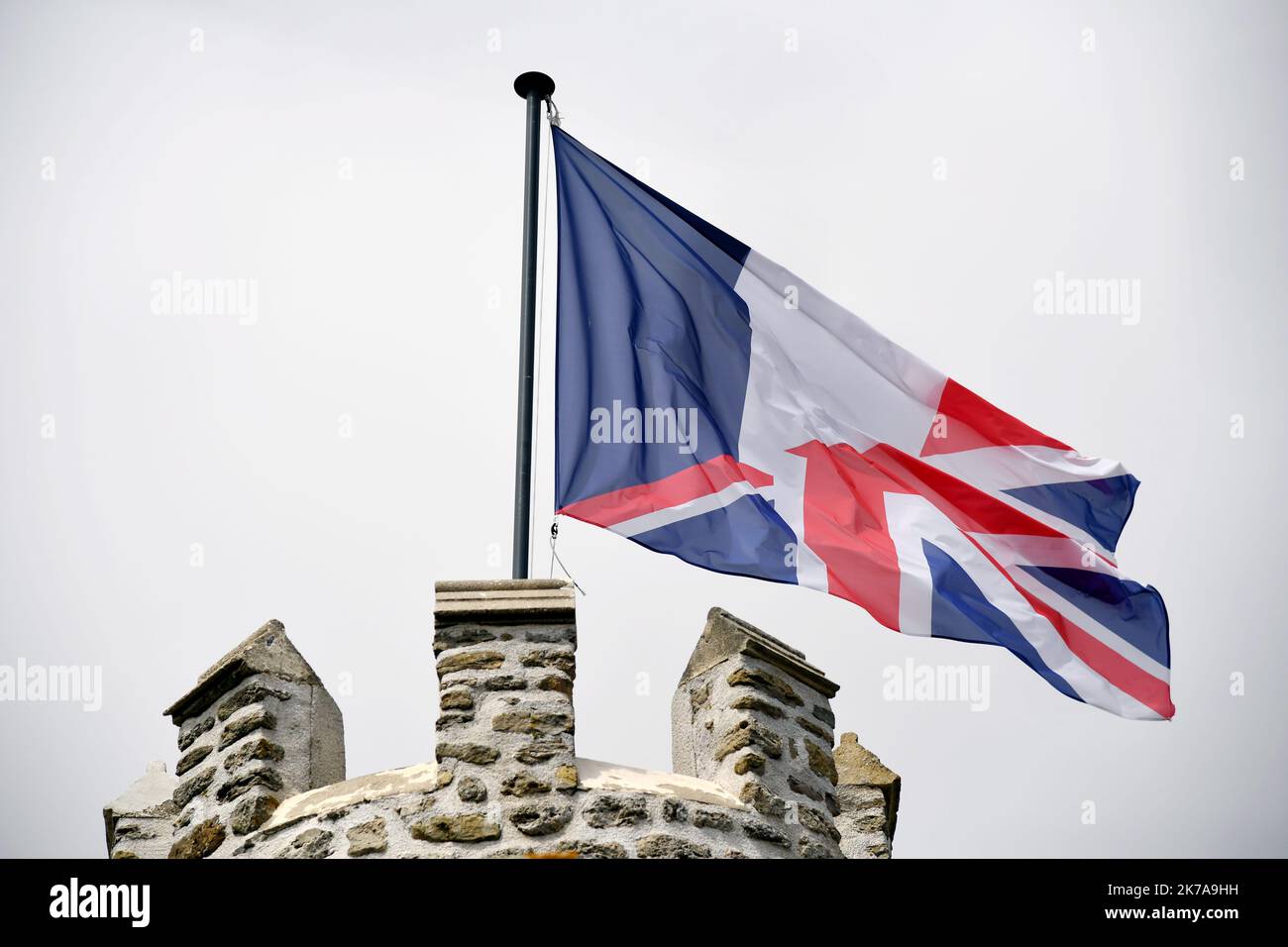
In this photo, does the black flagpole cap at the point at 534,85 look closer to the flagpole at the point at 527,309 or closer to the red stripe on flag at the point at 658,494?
the flagpole at the point at 527,309

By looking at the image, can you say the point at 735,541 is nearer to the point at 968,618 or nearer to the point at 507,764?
the point at 968,618

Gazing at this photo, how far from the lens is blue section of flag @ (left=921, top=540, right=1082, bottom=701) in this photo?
9.58 metres

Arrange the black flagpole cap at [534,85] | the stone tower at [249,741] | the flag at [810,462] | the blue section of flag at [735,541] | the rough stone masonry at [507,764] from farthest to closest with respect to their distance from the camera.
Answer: the black flagpole cap at [534,85] < the flag at [810,462] < the blue section of flag at [735,541] < the stone tower at [249,741] < the rough stone masonry at [507,764]

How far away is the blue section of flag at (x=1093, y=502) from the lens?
10547 millimetres

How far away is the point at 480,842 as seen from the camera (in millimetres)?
7520

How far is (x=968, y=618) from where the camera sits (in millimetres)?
9664

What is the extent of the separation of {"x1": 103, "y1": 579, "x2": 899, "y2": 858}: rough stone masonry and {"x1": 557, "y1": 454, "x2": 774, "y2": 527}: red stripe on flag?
902mm

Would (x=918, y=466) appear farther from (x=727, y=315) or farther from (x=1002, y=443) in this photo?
(x=727, y=315)

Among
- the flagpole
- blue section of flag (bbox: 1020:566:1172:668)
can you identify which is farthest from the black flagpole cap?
blue section of flag (bbox: 1020:566:1172:668)

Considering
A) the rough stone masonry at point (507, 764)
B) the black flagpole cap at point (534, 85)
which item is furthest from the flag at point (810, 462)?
the rough stone masonry at point (507, 764)

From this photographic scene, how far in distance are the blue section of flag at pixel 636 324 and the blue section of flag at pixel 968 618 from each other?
138 cm
